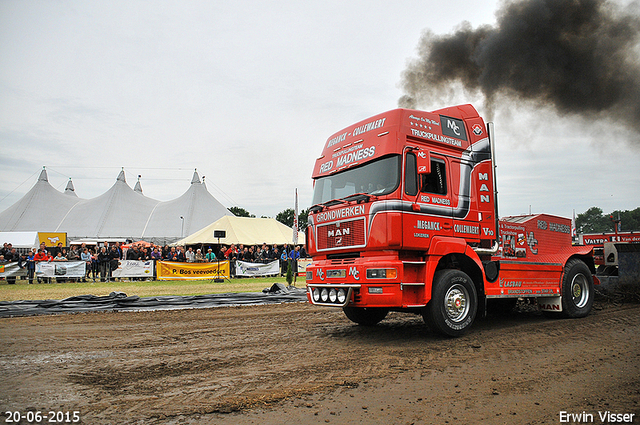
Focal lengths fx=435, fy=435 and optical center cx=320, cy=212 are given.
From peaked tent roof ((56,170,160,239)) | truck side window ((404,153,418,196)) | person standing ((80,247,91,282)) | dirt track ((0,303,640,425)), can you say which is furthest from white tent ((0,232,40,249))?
truck side window ((404,153,418,196))

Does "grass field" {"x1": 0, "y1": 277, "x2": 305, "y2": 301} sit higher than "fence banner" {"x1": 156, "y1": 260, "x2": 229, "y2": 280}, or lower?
lower

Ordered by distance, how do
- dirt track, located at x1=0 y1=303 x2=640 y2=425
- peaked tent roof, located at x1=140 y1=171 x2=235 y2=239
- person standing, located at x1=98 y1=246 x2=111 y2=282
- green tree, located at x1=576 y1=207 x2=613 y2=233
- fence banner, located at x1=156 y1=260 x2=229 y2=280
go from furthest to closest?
1. green tree, located at x1=576 y1=207 x2=613 y2=233
2. peaked tent roof, located at x1=140 y1=171 x2=235 y2=239
3. fence banner, located at x1=156 y1=260 x2=229 y2=280
4. person standing, located at x1=98 y1=246 x2=111 y2=282
5. dirt track, located at x1=0 y1=303 x2=640 y2=425

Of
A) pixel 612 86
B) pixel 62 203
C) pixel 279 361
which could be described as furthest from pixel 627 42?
pixel 62 203

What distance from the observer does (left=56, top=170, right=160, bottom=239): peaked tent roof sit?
43.2 m

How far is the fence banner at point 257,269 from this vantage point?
2384 centimetres

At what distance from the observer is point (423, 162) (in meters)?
6.30

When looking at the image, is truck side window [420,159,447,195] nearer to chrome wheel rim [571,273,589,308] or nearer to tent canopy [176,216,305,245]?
chrome wheel rim [571,273,589,308]

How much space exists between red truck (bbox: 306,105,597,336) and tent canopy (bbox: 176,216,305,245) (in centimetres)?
2484

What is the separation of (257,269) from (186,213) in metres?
22.8

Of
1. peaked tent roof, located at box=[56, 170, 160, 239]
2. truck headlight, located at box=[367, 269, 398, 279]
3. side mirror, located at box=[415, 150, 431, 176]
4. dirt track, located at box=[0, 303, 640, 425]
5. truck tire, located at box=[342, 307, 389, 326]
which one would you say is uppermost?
peaked tent roof, located at box=[56, 170, 160, 239]

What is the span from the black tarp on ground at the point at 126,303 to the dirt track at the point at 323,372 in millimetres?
2215

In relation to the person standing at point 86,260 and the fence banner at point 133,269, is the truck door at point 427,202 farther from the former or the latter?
the person standing at point 86,260

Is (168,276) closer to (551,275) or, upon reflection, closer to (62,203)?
(551,275)

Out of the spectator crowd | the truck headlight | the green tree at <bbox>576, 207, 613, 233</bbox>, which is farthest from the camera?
the green tree at <bbox>576, 207, 613, 233</bbox>
